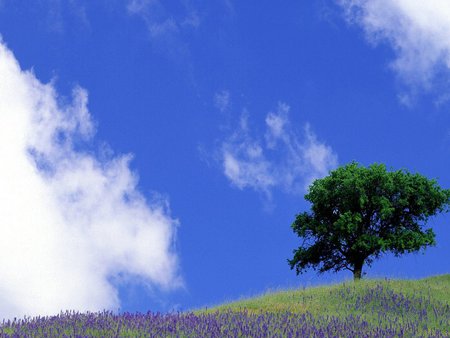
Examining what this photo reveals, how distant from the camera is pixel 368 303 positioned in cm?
1772

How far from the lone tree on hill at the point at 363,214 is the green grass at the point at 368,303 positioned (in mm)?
12329

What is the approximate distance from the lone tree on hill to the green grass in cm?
1233

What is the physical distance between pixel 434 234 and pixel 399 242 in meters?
3.32

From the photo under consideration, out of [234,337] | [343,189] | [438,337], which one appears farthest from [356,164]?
[234,337]

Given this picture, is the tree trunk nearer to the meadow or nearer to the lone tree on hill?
the lone tree on hill

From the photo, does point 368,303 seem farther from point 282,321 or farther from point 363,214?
point 363,214

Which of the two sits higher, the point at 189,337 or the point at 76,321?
the point at 76,321

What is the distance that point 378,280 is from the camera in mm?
22203

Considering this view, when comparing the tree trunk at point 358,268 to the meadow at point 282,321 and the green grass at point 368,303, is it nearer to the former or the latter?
the green grass at point 368,303

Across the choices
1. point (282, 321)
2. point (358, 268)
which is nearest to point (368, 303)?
point (282, 321)

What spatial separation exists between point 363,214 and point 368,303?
58.2 ft

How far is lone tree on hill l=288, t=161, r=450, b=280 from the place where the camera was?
113 ft

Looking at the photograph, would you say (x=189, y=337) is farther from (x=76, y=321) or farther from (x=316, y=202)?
(x=316, y=202)

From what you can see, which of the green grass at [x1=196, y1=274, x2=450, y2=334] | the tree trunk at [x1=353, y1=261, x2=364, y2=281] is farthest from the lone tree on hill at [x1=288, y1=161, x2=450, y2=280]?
the green grass at [x1=196, y1=274, x2=450, y2=334]
